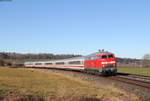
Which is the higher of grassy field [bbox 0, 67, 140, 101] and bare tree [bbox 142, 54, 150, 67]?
bare tree [bbox 142, 54, 150, 67]

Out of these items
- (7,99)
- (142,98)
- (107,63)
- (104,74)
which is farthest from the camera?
(104,74)

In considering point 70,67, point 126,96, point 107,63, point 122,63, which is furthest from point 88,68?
point 122,63

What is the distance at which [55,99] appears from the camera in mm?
14383

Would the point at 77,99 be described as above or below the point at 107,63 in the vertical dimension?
below

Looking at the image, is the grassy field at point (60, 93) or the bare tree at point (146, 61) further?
the bare tree at point (146, 61)

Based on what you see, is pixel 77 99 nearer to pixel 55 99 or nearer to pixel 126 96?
pixel 55 99

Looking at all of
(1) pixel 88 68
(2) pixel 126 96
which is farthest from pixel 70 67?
(2) pixel 126 96

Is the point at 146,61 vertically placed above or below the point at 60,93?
above

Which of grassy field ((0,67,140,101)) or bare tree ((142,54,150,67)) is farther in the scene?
bare tree ((142,54,150,67))

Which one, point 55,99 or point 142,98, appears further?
point 142,98

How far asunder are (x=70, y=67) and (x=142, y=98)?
36.0m

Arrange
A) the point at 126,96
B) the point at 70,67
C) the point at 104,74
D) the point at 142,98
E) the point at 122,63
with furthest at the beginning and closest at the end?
the point at 122,63, the point at 70,67, the point at 104,74, the point at 126,96, the point at 142,98

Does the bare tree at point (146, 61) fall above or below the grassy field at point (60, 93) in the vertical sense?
above

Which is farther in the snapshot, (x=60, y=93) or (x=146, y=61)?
(x=146, y=61)
